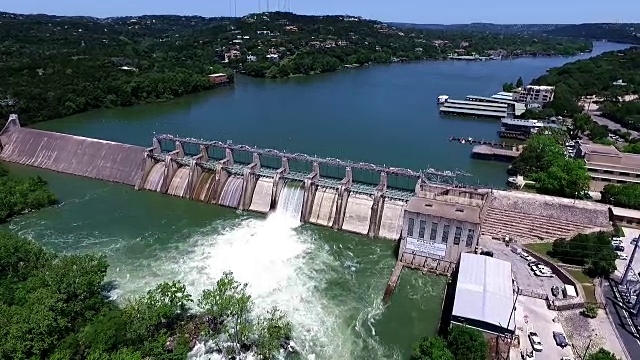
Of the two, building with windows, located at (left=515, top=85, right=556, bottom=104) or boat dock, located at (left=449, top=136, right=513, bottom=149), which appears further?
building with windows, located at (left=515, top=85, right=556, bottom=104)

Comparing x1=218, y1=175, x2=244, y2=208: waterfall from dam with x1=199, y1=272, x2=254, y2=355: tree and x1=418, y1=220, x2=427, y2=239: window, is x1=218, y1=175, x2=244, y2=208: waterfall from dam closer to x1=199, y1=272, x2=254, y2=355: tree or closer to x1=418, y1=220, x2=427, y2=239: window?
x1=199, y1=272, x2=254, y2=355: tree

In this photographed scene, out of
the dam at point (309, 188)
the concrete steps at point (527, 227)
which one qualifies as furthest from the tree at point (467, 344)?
the concrete steps at point (527, 227)

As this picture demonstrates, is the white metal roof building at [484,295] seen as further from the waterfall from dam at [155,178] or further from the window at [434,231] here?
the waterfall from dam at [155,178]

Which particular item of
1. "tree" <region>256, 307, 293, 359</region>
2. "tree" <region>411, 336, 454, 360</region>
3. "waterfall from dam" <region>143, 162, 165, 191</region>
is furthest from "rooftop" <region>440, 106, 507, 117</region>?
"tree" <region>256, 307, 293, 359</region>

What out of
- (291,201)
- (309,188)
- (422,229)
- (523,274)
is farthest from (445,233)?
(291,201)

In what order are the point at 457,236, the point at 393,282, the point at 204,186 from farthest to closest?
1. the point at 204,186
2. the point at 457,236
3. the point at 393,282

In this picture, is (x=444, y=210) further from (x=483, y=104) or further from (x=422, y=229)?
(x=483, y=104)

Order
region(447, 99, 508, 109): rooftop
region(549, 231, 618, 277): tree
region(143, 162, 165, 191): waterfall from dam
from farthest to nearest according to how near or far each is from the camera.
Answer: region(447, 99, 508, 109): rooftop, region(143, 162, 165, 191): waterfall from dam, region(549, 231, 618, 277): tree
